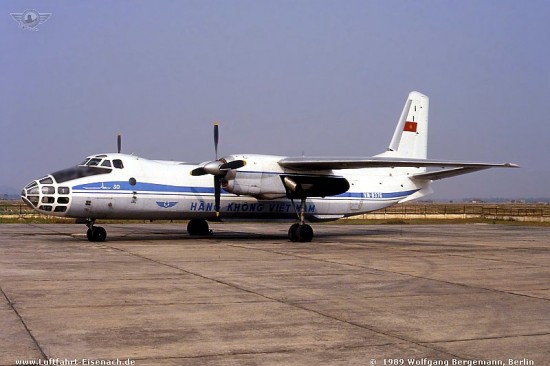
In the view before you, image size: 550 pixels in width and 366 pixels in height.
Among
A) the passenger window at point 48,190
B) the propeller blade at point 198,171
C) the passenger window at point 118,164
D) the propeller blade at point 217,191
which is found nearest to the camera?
the passenger window at point 48,190

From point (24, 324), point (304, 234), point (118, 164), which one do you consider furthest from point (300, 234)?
point (24, 324)

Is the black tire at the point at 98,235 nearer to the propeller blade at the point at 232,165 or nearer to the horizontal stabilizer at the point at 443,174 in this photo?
the propeller blade at the point at 232,165

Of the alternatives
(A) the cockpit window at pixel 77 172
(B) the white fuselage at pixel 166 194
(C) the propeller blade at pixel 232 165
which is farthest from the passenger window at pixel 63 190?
(C) the propeller blade at pixel 232 165

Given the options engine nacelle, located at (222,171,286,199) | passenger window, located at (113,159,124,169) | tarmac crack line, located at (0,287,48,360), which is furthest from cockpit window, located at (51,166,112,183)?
tarmac crack line, located at (0,287,48,360)

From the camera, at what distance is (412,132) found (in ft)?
113

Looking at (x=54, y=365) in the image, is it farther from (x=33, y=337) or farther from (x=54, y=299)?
(x=54, y=299)

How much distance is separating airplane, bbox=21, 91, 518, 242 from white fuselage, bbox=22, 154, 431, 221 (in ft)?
0.12

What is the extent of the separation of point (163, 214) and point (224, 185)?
2.70 meters

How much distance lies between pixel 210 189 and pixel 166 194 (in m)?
2.05

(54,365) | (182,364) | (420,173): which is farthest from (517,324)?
(420,173)

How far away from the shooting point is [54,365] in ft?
23.6

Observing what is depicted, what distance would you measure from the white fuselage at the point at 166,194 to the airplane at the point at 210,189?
0.12 feet

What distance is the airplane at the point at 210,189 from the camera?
2423cm

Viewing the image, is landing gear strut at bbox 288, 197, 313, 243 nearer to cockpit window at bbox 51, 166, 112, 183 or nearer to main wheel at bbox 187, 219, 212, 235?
main wheel at bbox 187, 219, 212, 235
